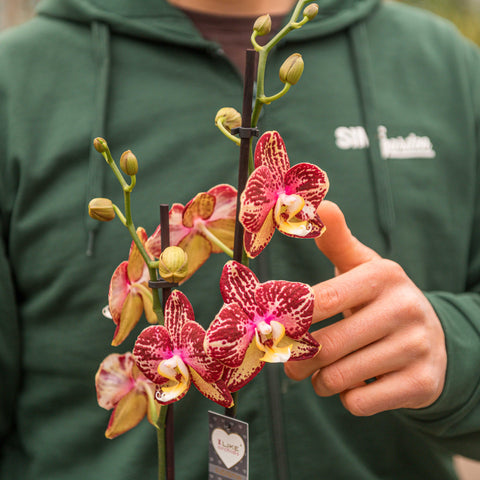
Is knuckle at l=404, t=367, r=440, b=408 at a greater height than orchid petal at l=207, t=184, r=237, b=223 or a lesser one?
lesser

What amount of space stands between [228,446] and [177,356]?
0.11 m

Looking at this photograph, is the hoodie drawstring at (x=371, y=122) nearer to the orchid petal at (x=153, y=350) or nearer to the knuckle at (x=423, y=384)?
the knuckle at (x=423, y=384)

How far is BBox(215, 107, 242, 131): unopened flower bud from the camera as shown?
0.39 m

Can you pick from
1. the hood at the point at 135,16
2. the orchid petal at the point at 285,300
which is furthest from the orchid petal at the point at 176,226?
the hood at the point at 135,16

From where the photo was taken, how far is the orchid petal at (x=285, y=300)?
0.35 metres

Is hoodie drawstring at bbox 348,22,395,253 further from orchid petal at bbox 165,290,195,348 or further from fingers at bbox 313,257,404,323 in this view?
orchid petal at bbox 165,290,195,348

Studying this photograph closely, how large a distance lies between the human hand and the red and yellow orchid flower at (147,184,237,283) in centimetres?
8

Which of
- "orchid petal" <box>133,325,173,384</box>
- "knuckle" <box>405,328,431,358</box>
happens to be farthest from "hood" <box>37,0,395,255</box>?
"orchid petal" <box>133,325,173,384</box>

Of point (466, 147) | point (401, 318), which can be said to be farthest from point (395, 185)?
point (401, 318)

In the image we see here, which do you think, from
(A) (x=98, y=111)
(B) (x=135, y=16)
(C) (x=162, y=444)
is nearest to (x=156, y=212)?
(A) (x=98, y=111)

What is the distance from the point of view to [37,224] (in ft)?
2.36

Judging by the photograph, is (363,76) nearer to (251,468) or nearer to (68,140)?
(68,140)

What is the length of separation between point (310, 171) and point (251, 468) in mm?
478

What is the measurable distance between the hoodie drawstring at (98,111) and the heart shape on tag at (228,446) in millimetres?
361
